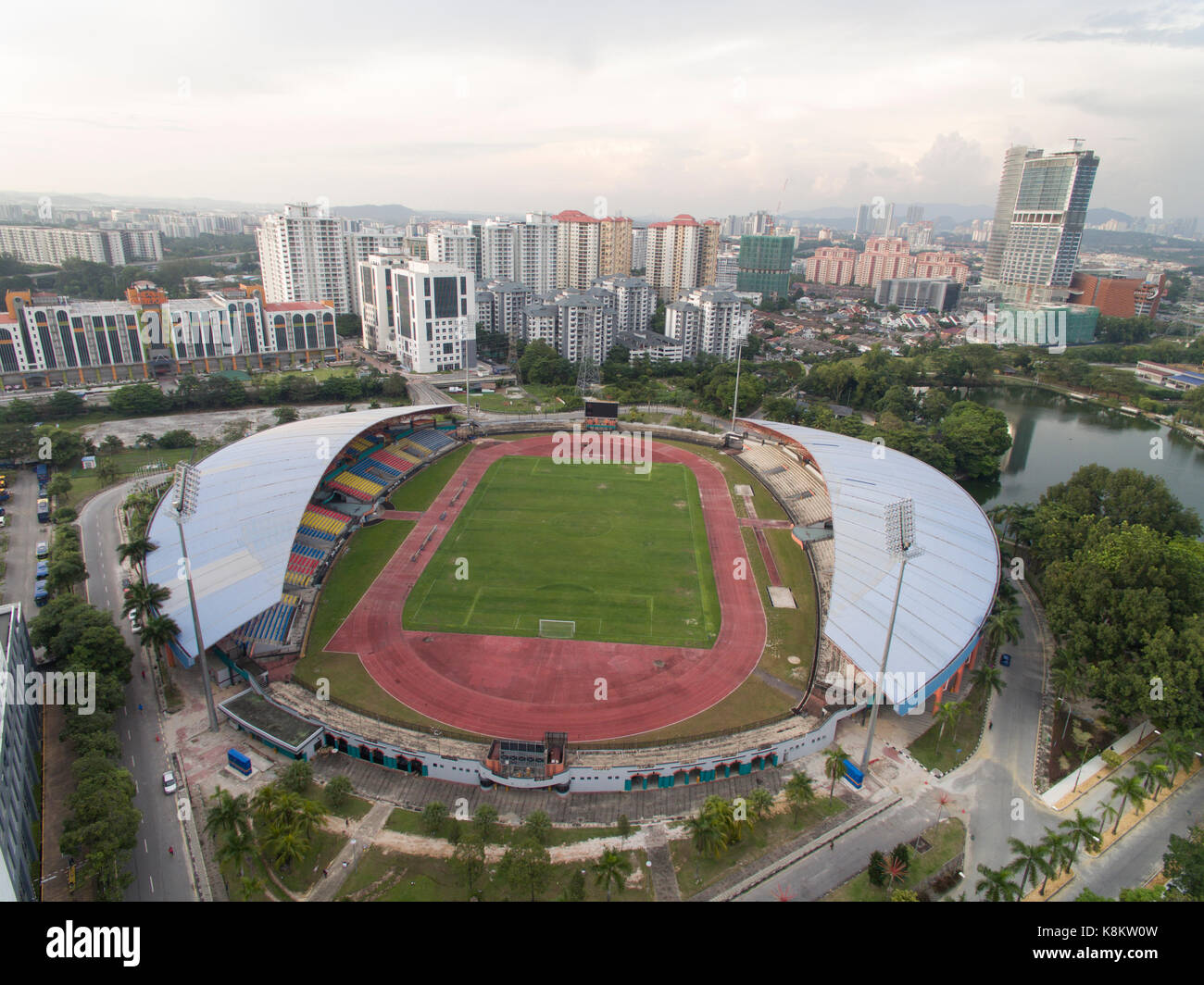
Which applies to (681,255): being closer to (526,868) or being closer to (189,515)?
(189,515)

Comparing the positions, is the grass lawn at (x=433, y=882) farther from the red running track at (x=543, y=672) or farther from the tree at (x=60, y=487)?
the tree at (x=60, y=487)

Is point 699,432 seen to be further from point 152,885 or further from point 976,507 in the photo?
point 152,885

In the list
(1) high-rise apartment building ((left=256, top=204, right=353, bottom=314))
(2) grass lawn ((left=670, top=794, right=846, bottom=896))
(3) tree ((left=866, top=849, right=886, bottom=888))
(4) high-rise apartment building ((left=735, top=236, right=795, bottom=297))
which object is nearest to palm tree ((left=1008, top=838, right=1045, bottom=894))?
(3) tree ((left=866, top=849, right=886, bottom=888))

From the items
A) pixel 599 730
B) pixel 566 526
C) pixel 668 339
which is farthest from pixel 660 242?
pixel 599 730

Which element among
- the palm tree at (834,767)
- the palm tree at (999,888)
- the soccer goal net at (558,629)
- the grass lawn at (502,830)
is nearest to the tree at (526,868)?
the grass lawn at (502,830)

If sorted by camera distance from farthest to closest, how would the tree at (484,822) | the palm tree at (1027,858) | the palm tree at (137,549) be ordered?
1. the palm tree at (137,549)
2. the tree at (484,822)
3. the palm tree at (1027,858)

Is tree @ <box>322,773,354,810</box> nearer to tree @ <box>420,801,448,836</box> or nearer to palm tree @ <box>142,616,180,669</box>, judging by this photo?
tree @ <box>420,801,448,836</box>

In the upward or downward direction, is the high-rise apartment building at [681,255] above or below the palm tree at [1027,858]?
above
